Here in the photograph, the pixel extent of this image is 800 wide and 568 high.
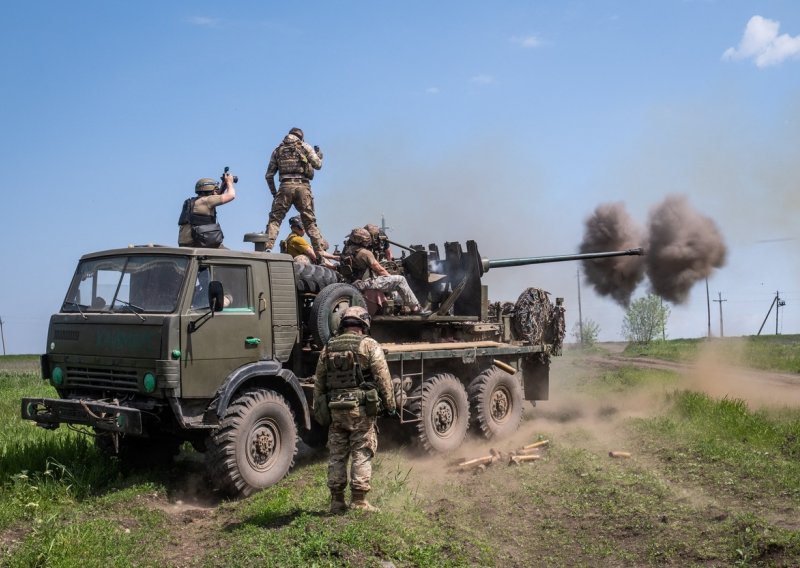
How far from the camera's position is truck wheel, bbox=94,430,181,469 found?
912cm

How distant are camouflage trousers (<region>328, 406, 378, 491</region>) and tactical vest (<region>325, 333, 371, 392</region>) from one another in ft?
0.78

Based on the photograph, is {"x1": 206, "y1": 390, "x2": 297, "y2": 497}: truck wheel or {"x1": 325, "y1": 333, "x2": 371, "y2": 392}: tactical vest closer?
{"x1": 325, "y1": 333, "x2": 371, "y2": 392}: tactical vest

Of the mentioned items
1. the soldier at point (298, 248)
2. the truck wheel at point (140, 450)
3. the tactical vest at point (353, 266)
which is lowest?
the truck wheel at point (140, 450)

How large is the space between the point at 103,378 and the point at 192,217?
215 cm

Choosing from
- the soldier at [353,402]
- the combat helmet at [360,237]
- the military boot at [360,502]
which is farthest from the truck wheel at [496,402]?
the military boot at [360,502]

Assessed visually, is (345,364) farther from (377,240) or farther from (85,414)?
(377,240)

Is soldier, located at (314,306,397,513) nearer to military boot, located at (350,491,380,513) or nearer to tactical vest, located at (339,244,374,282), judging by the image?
military boot, located at (350,491,380,513)

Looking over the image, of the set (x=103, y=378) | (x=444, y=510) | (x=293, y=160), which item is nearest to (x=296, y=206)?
(x=293, y=160)

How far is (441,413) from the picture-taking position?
10906 millimetres

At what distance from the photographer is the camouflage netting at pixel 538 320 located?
13.2 m

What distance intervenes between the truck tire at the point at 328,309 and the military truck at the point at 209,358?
0.01m

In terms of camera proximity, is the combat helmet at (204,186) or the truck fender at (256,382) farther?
the combat helmet at (204,186)

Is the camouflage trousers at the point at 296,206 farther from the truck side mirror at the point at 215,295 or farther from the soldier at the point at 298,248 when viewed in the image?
the truck side mirror at the point at 215,295

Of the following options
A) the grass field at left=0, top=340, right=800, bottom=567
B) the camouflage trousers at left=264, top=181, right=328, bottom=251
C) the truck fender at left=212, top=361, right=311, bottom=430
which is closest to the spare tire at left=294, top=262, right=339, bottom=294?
the truck fender at left=212, top=361, right=311, bottom=430
